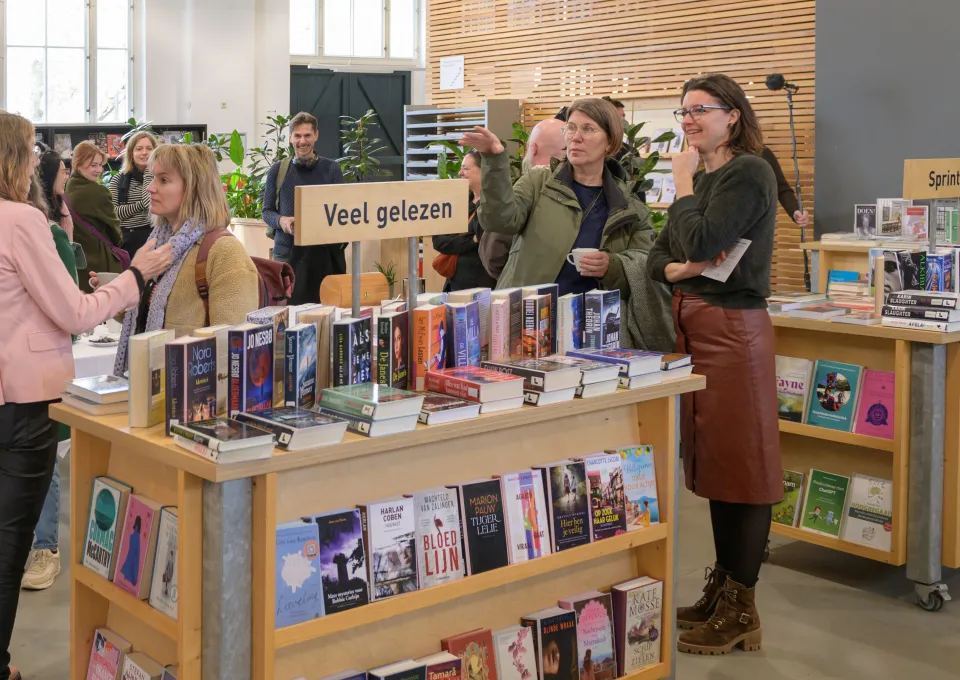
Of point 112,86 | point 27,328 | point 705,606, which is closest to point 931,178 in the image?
point 705,606

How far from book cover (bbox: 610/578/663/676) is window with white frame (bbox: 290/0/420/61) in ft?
39.9

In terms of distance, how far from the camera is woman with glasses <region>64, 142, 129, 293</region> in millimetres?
6586

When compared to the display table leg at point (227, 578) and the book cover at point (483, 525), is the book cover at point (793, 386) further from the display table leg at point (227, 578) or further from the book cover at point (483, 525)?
the display table leg at point (227, 578)

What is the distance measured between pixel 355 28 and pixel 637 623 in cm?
1266

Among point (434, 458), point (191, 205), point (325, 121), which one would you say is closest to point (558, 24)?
point (325, 121)

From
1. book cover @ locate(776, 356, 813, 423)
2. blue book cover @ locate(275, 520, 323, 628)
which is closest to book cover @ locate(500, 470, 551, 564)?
blue book cover @ locate(275, 520, 323, 628)

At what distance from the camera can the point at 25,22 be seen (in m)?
12.0

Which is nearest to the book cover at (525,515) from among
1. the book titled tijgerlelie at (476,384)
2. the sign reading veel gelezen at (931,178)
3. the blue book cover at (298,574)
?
the book titled tijgerlelie at (476,384)

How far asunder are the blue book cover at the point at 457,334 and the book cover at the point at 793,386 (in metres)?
2.02

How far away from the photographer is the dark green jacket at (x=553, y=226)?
358cm

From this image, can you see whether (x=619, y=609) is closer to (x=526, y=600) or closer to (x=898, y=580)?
(x=526, y=600)

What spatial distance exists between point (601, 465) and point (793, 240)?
5709 mm

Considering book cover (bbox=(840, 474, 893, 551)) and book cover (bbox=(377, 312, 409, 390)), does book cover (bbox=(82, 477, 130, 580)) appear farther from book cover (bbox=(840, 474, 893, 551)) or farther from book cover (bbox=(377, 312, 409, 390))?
book cover (bbox=(840, 474, 893, 551))

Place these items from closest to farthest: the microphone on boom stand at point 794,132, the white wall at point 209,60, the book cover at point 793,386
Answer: the book cover at point 793,386, the microphone on boom stand at point 794,132, the white wall at point 209,60
